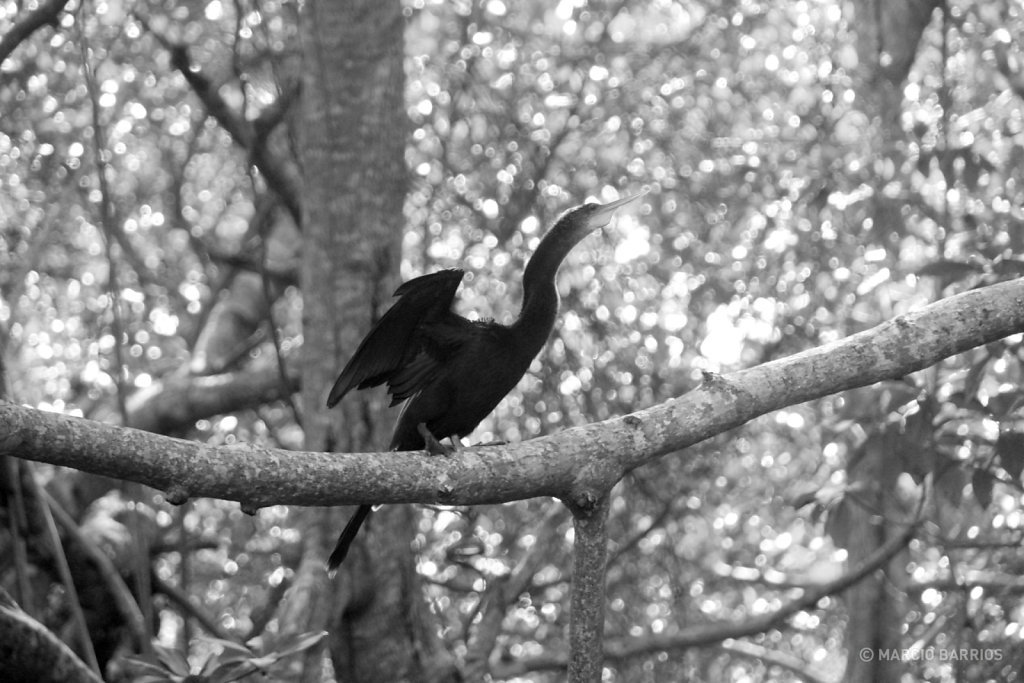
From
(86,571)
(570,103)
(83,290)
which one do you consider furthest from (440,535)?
(83,290)

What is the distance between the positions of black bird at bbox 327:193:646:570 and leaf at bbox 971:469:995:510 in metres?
1.25

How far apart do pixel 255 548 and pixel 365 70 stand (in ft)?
9.72

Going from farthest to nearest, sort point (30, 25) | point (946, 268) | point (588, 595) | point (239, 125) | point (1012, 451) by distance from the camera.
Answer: point (239, 125)
point (30, 25)
point (946, 268)
point (1012, 451)
point (588, 595)

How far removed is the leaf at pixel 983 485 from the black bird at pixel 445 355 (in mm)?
1245

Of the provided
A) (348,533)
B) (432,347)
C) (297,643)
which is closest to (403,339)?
(432,347)

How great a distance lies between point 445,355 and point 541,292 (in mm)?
→ 322

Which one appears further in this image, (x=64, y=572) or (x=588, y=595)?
(x=64, y=572)

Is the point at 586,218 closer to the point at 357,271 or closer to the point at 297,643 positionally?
the point at 357,271

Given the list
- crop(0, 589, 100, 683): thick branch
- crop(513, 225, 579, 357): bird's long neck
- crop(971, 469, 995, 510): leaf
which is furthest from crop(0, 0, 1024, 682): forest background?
crop(513, 225, 579, 357): bird's long neck

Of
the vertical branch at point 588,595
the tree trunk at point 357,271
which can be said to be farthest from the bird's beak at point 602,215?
the vertical branch at point 588,595

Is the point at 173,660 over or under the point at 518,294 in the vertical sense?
under

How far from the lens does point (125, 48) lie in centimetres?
525

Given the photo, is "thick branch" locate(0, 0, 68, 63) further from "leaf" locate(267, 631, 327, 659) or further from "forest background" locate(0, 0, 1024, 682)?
"leaf" locate(267, 631, 327, 659)

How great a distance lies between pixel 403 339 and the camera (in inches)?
122
